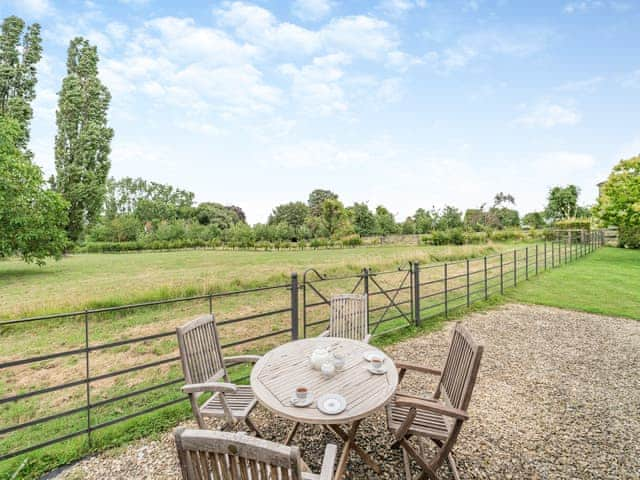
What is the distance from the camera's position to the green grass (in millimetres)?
7324

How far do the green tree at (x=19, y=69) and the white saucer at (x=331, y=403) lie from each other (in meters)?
26.3

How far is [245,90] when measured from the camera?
11125 mm

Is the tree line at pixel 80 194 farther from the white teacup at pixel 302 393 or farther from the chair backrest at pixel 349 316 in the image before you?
the white teacup at pixel 302 393

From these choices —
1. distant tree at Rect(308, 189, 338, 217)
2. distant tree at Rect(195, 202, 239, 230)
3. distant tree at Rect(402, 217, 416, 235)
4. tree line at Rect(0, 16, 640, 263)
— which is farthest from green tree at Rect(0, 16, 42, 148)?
distant tree at Rect(308, 189, 338, 217)

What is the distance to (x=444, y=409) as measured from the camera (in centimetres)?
185

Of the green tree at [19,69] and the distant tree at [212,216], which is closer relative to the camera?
the green tree at [19,69]

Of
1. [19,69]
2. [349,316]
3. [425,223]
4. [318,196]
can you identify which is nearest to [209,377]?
[349,316]

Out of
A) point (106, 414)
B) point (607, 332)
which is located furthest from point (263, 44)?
point (607, 332)

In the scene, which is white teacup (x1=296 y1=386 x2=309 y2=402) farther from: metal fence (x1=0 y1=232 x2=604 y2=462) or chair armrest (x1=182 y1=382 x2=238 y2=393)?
metal fence (x1=0 y1=232 x2=604 y2=462)

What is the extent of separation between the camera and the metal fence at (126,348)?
2857mm

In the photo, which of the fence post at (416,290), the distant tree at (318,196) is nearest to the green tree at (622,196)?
the fence post at (416,290)

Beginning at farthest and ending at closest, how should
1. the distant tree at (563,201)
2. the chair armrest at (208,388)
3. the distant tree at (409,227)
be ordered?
the distant tree at (563,201)
the distant tree at (409,227)
the chair armrest at (208,388)

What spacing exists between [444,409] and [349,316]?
1.95 metres

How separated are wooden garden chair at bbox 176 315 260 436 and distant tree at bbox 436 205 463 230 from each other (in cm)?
3676
